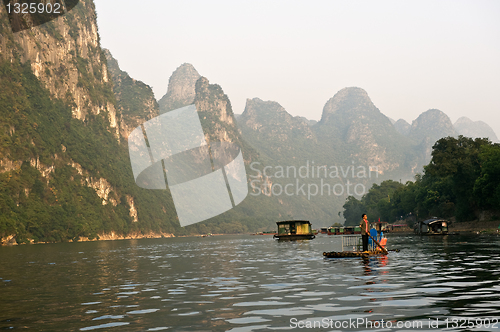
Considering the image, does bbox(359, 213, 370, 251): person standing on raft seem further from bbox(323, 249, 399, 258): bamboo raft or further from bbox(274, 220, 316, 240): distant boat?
bbox(274, 220, 316, 240): distant boat

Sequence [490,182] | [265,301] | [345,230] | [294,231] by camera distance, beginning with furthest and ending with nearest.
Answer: [345,230]
[294,231]
[490,182]
[265,301]

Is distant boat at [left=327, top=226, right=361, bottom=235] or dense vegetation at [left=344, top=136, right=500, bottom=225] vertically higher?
dense vegetation at [left=344, top=136, right=500, bottom=225]

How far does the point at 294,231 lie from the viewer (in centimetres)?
11712

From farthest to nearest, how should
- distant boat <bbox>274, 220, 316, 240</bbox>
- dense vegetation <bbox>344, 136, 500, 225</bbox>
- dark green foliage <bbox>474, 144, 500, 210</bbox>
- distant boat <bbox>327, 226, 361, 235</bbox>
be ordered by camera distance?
distant boat <bbox>327, 226, 361, 235</bbox> → distant boat <bbox>274, 220, 316, 240</bbox> → dense vegetation <bbox>344, 136, 500, 225</bbox> → dark green foliage <bbox>474, 144, 500, 210</bbox>

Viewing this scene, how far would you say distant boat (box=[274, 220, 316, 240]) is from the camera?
373 ft

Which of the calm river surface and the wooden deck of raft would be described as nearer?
the calm river surface

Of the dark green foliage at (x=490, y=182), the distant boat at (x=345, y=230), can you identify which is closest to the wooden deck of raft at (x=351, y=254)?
the dark green foliage at (x=490, y=182)

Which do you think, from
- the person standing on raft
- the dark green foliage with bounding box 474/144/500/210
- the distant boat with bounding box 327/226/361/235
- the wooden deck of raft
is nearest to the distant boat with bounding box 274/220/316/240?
the distant boat with bounding box 327/226/361/235

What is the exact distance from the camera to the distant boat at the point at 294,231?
114 metres

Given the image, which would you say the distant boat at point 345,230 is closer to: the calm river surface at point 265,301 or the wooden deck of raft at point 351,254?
the wooden deck of raft at point 351,254

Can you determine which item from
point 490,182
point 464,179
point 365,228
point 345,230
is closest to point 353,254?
point 365,228

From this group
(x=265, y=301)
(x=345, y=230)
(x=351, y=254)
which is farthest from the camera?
(x=345, y=230)

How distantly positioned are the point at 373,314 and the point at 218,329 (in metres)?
4.63

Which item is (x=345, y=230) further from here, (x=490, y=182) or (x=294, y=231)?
(x=490, y=182)
